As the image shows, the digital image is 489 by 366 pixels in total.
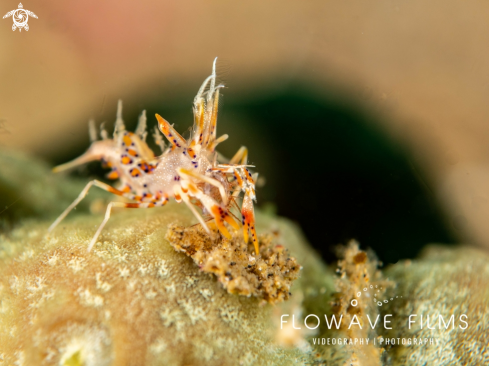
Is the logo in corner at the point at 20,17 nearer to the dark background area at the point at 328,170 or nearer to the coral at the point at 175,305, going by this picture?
the dark background area at the point at 328,170

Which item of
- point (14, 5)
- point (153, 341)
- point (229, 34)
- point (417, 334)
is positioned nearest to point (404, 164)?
point (417, 334)

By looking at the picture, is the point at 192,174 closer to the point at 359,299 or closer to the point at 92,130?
the point at 359,299

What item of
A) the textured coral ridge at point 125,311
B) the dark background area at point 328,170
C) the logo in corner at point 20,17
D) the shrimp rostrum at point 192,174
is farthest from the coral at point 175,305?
the logo in corner at point 20,17

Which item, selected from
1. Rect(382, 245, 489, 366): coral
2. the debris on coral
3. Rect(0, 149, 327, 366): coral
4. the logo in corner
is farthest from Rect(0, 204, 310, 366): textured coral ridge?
the logo in corner

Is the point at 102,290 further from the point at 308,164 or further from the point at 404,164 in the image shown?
the point at 404,164

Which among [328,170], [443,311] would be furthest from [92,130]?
[443,311]

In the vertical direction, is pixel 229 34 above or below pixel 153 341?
above
